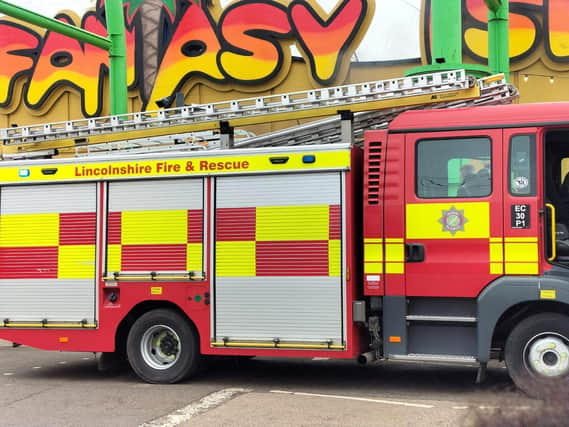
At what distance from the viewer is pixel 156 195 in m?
9.21

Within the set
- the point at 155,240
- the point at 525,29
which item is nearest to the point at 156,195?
the point at 155,240

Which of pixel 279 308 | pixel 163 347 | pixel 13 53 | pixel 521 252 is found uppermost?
pixel 13 53

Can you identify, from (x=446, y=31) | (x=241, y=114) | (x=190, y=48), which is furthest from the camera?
(x=190, y=48)

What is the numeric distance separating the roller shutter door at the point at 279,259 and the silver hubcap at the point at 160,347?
642 mm

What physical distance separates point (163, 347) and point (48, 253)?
182 centimetres

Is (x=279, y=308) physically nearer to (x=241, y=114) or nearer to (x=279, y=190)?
(x=279, y=190)

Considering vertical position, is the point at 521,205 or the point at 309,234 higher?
the point at 521,205

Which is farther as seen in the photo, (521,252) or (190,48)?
(190,48)

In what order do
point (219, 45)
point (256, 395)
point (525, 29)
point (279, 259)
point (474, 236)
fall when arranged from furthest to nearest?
point (219, 45), point (525, 29), point (279, 259), point (256, 395), point (474, 236)

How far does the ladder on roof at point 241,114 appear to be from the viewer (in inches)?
346

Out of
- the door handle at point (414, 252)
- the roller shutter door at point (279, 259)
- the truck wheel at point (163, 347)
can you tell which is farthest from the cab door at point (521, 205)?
the truck wheel at point (163, 347)

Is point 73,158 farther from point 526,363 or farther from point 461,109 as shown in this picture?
point 526,363

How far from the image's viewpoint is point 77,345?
936cm

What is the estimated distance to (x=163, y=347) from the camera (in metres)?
9.23
